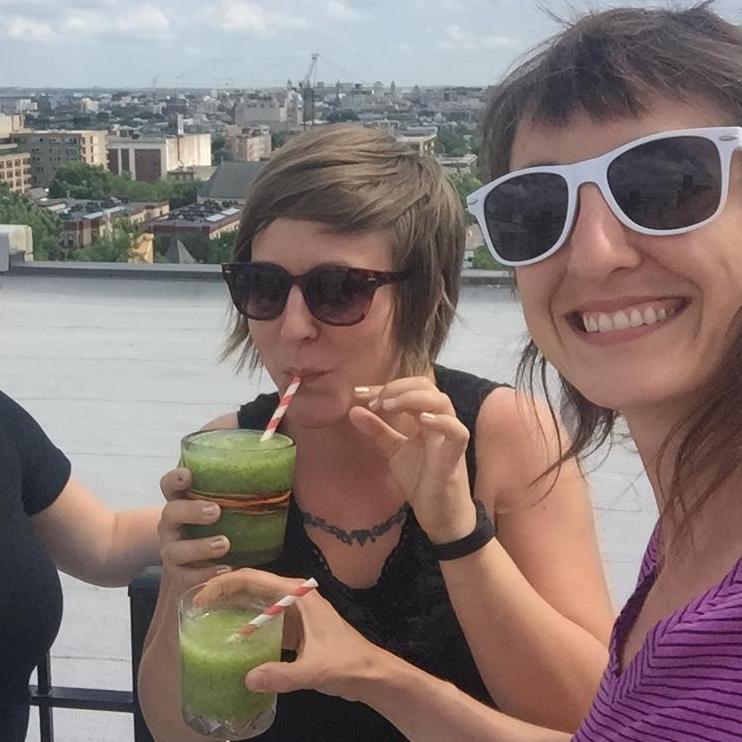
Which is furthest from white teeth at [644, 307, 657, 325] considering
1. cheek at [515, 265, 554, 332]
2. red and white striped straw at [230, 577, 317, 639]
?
red and white striped straw at [230, 577, 317, 639]

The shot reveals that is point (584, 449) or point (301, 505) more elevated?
point (584, 449)

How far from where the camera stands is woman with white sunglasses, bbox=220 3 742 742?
3.39 ft

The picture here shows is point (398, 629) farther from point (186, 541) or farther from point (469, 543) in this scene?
point (186, 541)

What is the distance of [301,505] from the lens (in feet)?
5.69

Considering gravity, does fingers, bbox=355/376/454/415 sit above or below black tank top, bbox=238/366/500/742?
above

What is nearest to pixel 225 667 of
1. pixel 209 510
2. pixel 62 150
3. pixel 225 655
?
pixel 225 655

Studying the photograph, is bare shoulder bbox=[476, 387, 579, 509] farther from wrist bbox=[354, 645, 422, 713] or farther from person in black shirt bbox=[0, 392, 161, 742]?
person in black shirt bbox=[0, 392, 161, 742]

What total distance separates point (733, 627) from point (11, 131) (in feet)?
38.4

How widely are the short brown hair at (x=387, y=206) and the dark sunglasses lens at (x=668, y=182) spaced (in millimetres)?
639

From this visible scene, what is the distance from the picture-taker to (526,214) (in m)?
1.15

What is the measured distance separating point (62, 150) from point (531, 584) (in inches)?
350

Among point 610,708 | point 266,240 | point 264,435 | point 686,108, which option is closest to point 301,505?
point 264,435

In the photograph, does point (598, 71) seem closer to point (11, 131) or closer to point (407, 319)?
point (407, 319)

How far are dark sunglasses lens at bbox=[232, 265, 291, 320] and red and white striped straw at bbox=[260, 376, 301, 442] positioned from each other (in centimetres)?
12
